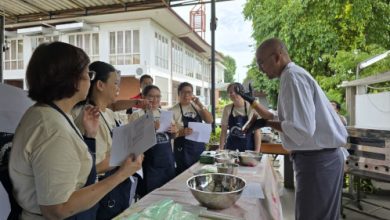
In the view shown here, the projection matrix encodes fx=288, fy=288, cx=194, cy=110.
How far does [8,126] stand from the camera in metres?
1.18

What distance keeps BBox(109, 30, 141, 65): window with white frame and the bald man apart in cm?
1143

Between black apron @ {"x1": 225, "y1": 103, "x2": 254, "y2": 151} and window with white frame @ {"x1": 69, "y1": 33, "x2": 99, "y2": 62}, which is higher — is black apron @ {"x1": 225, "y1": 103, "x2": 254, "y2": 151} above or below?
below

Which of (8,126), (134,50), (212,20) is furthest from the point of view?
(134,50)

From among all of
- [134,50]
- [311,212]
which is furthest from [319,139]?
[134,50]

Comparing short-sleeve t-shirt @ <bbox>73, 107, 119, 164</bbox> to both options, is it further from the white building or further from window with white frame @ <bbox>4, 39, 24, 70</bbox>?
window with white frame @ <bbox>4, 39, 24, 70</bbox>

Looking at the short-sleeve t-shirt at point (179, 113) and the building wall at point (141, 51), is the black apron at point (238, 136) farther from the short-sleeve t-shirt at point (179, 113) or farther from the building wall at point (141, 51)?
the building wall at point (141, 51)

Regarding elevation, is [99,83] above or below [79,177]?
above

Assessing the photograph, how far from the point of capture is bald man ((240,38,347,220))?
5.51 feet

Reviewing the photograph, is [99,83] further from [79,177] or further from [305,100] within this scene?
[305,100]

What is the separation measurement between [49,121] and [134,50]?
12231 mm

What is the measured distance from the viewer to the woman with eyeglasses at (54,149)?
0.91 meters

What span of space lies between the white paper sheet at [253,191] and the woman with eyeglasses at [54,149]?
764 millimetres

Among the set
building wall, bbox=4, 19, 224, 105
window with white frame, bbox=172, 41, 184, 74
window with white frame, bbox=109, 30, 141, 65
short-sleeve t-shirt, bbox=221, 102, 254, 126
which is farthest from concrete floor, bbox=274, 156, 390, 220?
window with white frame, bbox=172, 41, 184, 74

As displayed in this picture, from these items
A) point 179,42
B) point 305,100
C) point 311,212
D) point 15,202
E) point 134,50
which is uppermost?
point 179,42
